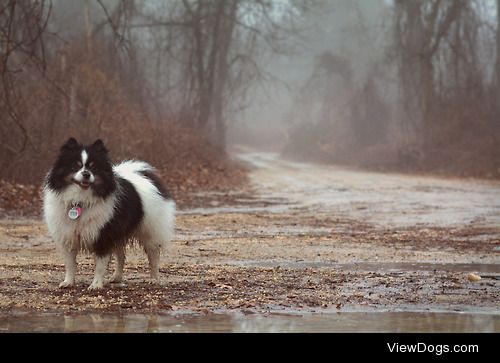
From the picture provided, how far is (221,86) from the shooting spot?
47844 mm

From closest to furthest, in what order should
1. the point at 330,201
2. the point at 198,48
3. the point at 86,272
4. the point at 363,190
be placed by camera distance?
the point at 86,272
the point at 330,201
the point at 363,190
the point at 198,48

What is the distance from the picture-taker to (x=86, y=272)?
10.6 meters

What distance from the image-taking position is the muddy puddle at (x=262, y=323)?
7109mm

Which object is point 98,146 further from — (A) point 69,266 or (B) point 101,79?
(B) point 101,79

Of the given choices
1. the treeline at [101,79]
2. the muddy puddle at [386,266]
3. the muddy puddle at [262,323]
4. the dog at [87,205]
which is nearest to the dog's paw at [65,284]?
the dog at [87,205]

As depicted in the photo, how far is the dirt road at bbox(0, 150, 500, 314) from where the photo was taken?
8562mm

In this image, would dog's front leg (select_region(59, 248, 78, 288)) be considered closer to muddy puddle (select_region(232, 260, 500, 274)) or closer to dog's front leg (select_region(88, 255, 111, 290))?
dog's front leg (select_region(88, 255, 111, 290))

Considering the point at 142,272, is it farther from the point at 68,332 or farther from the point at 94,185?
the point at 68,332

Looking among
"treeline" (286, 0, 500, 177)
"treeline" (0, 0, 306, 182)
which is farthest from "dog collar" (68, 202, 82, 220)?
"treeline" (286, 0, 500, 177)

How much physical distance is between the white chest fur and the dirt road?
506mm

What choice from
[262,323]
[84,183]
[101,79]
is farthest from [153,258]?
[101,79]

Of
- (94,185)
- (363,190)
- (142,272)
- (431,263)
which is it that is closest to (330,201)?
(363,190)

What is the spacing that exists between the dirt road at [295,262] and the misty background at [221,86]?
4.17 meters
